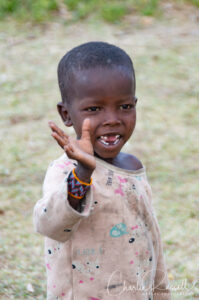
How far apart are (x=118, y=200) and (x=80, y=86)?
19.0 inches

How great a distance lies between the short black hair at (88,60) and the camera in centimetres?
193

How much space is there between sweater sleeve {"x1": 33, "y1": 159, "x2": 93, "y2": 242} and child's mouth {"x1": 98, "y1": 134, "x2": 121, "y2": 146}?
220 millimetres

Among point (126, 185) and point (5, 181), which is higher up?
point (126, 185)

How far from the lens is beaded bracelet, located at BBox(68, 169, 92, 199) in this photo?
5.43 feet

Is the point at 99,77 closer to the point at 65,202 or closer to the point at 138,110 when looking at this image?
the point at 65,202

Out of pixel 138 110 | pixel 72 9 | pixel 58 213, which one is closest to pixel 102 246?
pixel 58 213

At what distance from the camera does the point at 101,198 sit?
192cm

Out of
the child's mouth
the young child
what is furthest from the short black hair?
the child's mouth

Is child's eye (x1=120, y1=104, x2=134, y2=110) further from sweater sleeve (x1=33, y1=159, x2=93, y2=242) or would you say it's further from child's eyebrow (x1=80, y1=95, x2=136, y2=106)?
sweater sleeve (x1=33, y1=159, x2=93, y2=242)

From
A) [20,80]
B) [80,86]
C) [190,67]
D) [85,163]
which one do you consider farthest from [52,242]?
[190,67]

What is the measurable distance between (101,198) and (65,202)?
0.28 metres

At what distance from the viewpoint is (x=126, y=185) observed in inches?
79.1

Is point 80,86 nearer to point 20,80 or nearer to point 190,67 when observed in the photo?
point 20,80

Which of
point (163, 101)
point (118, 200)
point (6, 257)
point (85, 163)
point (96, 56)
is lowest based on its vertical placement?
point (163, 101)
